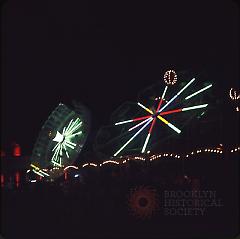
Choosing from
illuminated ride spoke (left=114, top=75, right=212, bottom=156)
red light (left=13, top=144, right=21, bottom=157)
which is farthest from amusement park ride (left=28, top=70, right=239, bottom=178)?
red light (left=13, top=144, right=21, bottom=157)

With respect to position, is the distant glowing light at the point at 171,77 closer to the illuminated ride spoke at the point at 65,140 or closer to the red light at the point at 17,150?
the illuminated ride spoke at the point at 65,140

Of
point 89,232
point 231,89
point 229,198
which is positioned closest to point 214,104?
point 231,89

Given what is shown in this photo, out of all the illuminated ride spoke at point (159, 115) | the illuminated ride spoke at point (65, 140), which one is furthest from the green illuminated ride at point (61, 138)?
the illuminated ride spoke at point (159, 115)

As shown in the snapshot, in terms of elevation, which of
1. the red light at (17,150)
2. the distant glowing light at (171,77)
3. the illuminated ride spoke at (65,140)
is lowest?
the red light at (17,150)

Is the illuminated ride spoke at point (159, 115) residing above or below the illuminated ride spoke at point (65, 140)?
Result: above

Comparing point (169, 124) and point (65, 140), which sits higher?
point (169, 124)

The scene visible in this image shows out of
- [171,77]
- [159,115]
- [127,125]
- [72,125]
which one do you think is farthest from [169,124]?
[72,125]

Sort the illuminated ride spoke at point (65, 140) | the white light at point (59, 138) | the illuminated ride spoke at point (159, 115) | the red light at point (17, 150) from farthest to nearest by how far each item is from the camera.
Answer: the red light at point (17, 150), the white light at point (59, 138), the illuminated ride spoke at point (65, 140), the illuminated ride spoke at point (159, 115)

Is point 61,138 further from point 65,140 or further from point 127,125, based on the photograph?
point 127,125

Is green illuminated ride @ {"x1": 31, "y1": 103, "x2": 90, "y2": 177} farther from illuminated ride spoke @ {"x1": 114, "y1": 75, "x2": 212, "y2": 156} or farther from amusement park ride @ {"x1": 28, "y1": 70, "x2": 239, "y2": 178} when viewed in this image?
illuminated ride spoke @ {"x1": 114, "y1": 75, "x2": 212, "y2": 156}

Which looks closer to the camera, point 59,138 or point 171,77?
point 171,77

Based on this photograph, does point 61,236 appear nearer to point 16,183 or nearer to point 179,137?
point 179,137

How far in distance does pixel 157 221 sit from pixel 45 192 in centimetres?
417

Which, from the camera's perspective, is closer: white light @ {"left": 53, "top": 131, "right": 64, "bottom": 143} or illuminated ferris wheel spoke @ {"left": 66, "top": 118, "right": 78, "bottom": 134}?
illuminated ferris wheel spoke @ {"left": 66, "top": 118, "right": 78, "bottom": 134}
